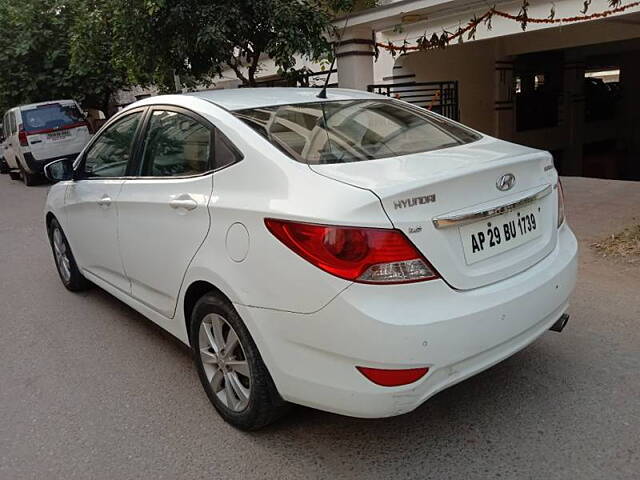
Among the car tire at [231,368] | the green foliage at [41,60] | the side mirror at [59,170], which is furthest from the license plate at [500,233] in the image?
the green foliage at [41,60]

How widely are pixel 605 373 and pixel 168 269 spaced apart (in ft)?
8.09

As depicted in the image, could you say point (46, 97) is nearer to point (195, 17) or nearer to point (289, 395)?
point (195, 17)

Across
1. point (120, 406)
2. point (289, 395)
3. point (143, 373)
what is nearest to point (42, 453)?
point (120, 406)

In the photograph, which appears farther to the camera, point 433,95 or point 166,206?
point 433,95

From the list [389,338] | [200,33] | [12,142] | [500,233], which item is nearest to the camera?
[389,338]

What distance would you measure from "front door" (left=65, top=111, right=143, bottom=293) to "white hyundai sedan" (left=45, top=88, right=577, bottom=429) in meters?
0.31

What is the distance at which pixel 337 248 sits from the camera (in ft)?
7.43

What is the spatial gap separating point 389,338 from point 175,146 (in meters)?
1.83

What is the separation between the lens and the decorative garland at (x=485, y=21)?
23.0 ft

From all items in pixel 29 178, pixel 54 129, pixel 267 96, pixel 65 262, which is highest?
pixel 267 96

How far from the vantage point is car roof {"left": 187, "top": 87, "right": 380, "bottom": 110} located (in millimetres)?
3268


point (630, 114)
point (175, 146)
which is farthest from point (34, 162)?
point (630, 114)

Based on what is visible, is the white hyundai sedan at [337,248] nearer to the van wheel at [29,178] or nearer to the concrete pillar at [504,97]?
the concrete pillar at [504,97]

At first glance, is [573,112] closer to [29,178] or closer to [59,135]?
[59,135]
